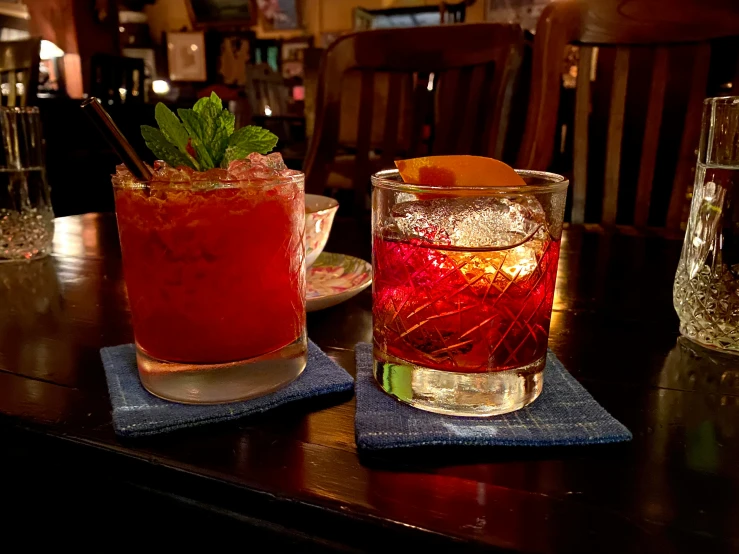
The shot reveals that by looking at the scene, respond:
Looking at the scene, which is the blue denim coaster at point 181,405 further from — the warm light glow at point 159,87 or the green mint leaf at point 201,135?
the warm light glow at point 159,87

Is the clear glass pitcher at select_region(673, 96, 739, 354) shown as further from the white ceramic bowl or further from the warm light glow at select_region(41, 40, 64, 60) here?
the warm light glow at select_region(41, 40, 64, 60)

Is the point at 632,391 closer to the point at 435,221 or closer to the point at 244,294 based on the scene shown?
the point at 435,221

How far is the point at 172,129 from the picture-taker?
59cm

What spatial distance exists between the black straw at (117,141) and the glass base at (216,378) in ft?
0.60

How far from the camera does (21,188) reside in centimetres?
123

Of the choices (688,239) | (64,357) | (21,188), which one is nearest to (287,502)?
(64,357)

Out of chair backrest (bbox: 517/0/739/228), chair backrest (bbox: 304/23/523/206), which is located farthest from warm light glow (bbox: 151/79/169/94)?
chair backrest (bbox: 517/0/739/228)

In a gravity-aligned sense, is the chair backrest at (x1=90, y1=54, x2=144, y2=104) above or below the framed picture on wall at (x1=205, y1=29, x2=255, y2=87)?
below

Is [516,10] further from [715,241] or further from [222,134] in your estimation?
[222,134]

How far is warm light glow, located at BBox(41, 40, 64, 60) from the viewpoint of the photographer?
21.7ft

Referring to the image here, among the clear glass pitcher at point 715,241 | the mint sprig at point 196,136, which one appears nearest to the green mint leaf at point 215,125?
the mint sprig at point 196,136

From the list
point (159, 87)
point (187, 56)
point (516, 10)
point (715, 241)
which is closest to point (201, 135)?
point (715, 241)

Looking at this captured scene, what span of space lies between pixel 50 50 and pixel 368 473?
7568 mm

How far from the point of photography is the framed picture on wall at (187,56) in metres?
9.12
